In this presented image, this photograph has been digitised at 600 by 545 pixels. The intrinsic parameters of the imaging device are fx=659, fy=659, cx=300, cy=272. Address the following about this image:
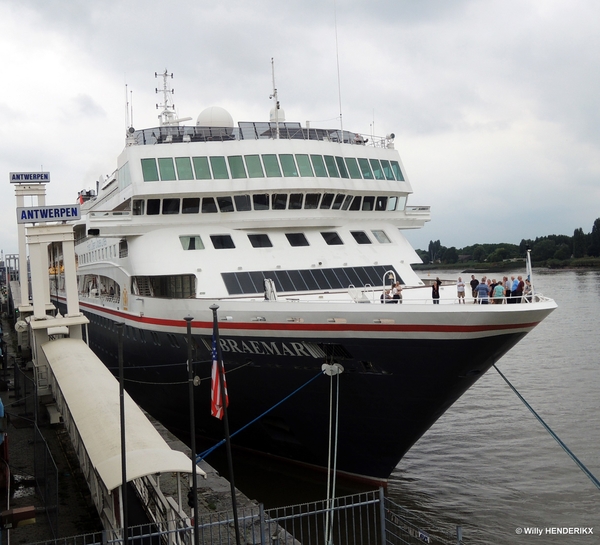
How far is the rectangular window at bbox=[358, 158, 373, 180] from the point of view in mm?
19531

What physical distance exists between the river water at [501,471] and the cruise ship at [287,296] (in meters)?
1.09

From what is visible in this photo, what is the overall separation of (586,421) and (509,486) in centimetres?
723

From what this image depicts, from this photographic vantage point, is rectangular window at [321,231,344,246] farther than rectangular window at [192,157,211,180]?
Yes

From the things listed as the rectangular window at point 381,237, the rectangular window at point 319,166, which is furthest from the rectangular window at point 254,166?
the rectangular window at point 381,237

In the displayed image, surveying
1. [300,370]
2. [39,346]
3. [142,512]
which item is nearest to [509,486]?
[300,370]

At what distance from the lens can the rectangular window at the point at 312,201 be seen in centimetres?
1858

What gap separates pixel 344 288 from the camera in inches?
672

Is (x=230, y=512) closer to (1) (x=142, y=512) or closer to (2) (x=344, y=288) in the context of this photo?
(1) (x=142, y=512)

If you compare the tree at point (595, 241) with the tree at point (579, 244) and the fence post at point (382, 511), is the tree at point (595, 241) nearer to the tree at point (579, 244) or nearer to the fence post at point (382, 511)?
the tree at point (579, 244)

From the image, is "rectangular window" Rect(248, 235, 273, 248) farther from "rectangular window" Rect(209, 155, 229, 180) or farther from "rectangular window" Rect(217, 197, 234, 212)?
"rectangular window" Rect(209, 155, 229, 180)

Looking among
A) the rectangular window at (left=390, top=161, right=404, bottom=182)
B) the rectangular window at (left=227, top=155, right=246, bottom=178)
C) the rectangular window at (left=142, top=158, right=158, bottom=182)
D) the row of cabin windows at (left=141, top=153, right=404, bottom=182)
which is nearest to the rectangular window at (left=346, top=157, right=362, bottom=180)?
the row of cabin windows at (left=141, top=153, right=404, bottom=182)

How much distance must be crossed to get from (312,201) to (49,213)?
7610 mm

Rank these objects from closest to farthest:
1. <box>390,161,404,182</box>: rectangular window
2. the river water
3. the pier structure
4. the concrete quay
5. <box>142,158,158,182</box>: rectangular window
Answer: the pier structure, the concrete quay, the river water, <box>142,158,158,182</box>: rectangular window, <box>390,161,404,182</box>: rectangular window

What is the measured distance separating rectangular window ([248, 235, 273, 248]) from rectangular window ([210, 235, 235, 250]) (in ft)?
1.95
